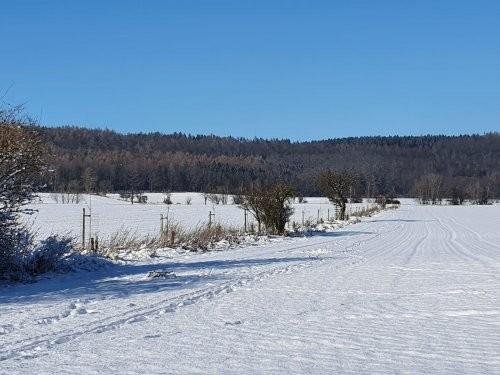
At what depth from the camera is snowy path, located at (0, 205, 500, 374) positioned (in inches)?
247

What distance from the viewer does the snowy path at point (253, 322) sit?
20.6 ft

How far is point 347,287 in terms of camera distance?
12422mm

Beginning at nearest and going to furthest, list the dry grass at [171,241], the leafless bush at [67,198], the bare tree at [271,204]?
the dry grass at [171,241]
the bare tree at [271,204]
the leafless bush at [67,198]

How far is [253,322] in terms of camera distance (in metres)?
8.53

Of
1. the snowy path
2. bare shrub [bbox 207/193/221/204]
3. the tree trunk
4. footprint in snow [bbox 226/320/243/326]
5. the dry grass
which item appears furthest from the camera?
bare shrub [bbox 207/193/221/204]

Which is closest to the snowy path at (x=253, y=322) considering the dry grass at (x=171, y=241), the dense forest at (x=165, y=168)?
the dry grass at (x=171, y=241)

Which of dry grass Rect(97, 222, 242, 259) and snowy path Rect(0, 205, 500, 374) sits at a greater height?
dry grass Rect(97, 222, 242, 259)

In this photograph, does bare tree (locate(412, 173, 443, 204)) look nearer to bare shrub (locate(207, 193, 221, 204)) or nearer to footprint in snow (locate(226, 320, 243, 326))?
bare shrub (locate(207, 193, 221, 204))

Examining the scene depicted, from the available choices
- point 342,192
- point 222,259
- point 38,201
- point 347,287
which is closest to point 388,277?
point 347,287

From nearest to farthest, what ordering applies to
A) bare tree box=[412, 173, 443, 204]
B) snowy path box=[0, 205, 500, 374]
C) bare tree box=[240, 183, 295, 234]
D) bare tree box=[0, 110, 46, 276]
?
snowy path box=[0, 205, 500, 374] < bare tree box=[0, 110, 46, 276] < bare tree box=[240, 183, 295, 234] < bare tree box=[412, 173, 443, 204]

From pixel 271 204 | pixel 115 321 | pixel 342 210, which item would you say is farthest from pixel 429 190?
pixel 115 321

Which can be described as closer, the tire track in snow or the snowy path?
the snowy path

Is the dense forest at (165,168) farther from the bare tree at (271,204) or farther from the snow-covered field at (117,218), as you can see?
the bare tree at (271,204)

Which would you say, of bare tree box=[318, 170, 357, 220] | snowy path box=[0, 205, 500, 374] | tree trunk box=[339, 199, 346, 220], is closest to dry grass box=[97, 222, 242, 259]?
snowy path box=[0, 205, 500, 374]
